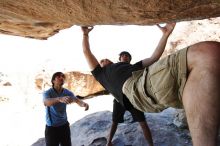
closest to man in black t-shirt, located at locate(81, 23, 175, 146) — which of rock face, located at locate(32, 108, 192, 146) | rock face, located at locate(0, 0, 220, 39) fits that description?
rock face, located at locate(0, 0, 220, 39)

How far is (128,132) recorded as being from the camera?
20.3 feet

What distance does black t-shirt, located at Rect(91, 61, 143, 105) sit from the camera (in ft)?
9.17

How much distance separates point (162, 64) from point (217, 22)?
846 cm

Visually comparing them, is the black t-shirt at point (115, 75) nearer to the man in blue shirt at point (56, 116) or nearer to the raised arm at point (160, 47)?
the raised arm at point (160, 47)

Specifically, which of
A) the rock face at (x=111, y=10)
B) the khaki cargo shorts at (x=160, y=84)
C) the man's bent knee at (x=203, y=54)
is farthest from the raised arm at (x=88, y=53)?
the man's bent knee at (x=203, y=54)

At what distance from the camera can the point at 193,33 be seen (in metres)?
10.3

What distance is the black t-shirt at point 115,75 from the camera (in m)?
2.79

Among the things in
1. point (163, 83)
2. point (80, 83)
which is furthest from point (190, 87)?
point (80, 83)

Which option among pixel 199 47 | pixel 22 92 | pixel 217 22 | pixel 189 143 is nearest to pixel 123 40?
pixel 217 22

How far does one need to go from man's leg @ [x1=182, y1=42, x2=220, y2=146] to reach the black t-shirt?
3.22 ft

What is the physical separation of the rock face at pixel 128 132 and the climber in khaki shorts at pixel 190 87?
3.37m

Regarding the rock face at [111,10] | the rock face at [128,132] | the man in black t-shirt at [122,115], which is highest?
the rock face at [111,10]

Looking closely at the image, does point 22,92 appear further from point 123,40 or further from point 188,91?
point 188,91

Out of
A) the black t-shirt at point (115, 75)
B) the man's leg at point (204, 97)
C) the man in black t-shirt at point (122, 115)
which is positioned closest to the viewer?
the man's leg at point (204, 97)
